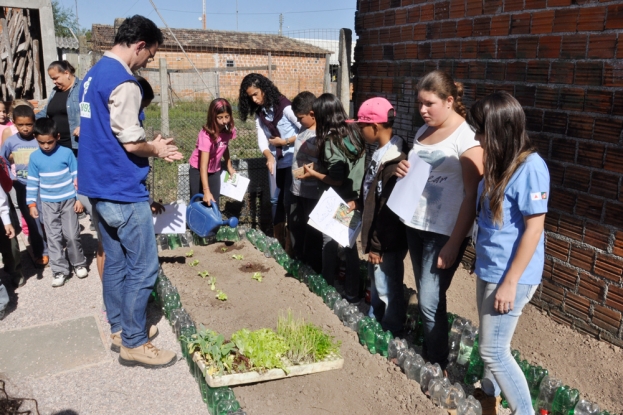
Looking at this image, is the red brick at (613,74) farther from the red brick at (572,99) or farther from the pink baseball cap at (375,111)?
the pink baseball cap at (375,111)

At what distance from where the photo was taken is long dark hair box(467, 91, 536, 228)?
2543 millimetres

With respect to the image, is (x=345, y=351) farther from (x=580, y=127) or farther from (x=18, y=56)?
(x=18, y=56)

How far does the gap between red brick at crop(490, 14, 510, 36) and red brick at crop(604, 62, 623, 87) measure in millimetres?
973

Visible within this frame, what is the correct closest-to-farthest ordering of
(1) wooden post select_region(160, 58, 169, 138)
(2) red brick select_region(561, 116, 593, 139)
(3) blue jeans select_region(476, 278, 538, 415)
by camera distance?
(3) blue jeans select_region(476, 278, 538, 415)
(2) red brick select_region(561, 116, 593, 139)
(1) wooden post select_region(160, 58, 169, 138)

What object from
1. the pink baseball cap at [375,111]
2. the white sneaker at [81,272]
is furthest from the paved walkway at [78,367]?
the pink baseball cap at [375,111]

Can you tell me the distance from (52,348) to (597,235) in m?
4.25

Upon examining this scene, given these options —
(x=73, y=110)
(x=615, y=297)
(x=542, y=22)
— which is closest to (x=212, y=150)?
(x=73, y=110)

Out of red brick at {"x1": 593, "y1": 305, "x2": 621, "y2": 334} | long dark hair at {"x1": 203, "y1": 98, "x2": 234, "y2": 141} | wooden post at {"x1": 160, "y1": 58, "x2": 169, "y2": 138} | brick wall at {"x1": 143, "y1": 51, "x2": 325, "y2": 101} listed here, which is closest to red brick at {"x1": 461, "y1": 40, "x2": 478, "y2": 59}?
red brick at {"x1": 593, "y1": 305, "x2": 621, "y2": 334}

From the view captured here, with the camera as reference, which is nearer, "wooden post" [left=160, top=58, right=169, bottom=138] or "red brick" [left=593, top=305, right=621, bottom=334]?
"red brick" [left=593, top=305, right=621, bottom=334]

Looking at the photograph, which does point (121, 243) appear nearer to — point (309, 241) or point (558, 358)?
point (309, 241)

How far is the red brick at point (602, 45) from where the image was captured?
3.46 metres

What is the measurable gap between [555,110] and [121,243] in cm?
336

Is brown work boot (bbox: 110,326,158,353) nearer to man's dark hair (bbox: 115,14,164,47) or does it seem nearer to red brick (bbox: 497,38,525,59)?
man's dark hair (bbox: 115,14,164,47)

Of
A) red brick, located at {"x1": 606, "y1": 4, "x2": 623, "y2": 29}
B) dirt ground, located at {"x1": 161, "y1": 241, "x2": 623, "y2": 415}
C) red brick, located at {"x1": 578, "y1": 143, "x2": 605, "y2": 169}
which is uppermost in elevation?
red brick, located at {"x1": 606, "y1": 4, "x2": 623, "y2": 29}
